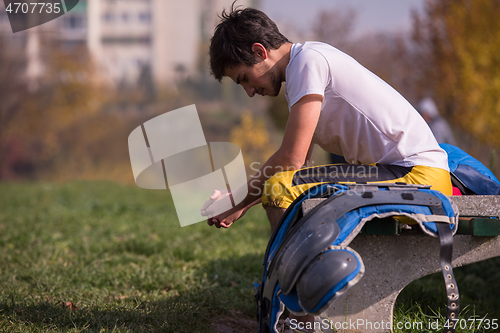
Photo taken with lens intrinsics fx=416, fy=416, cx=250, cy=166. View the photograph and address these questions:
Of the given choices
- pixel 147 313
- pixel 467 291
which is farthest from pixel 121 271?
pixel 467 291

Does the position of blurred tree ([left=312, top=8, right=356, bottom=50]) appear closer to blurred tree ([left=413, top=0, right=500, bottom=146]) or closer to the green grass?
blurred tree ([left=413, top=0, right=500, bottom=146])

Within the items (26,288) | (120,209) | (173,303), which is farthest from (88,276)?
(120,209)

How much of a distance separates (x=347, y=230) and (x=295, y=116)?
1.80ft

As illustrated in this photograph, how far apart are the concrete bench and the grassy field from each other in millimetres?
503

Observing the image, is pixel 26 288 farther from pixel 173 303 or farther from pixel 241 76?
pixel 241 76

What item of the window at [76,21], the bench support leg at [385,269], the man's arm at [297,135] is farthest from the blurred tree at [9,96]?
the bench support leg at [385,269]

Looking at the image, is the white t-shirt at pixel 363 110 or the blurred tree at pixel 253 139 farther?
the blurred tree at pixel 253 139

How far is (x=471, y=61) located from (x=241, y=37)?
8128 mm

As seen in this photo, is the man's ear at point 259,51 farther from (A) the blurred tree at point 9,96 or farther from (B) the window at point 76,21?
(B) the window at point 76,21

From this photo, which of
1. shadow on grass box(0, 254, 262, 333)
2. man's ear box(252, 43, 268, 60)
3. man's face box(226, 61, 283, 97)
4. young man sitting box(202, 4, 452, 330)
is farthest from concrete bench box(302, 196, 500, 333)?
man's ear box(252, 43, 268, 60)

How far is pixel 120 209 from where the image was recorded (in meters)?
6.11

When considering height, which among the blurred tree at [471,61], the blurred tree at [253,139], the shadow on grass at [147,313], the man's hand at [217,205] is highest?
the man's hand at [217,205]

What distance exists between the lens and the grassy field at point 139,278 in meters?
2.22

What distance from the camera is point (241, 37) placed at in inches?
80.2
